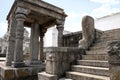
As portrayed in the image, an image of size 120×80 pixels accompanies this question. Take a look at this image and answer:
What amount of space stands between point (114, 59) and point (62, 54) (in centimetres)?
239

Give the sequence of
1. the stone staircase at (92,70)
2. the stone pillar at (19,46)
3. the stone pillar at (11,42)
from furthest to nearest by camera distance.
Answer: the stone pillar at (11,42)
the stone pillar at (19,46)
the stone staircase at (92,70)

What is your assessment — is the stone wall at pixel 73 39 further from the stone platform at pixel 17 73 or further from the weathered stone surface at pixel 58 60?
the stone platform at pixel 17 73

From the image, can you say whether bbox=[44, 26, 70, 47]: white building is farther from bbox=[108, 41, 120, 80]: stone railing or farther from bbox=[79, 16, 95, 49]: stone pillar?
bbox=[108, 41, 120, 80]: stone railing

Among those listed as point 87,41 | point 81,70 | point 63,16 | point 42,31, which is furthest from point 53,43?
point 81,70

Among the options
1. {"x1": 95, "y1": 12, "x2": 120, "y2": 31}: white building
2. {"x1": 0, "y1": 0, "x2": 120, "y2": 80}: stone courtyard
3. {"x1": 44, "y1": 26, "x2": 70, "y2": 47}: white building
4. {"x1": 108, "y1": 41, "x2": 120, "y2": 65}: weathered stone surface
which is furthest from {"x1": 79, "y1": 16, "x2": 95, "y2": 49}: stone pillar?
{"x1": 44, "y1": 26, "x2": 70, "y2": 47}: white building

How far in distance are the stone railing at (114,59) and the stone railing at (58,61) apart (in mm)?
2108

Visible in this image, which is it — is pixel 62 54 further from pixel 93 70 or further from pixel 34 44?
pixel 34 44

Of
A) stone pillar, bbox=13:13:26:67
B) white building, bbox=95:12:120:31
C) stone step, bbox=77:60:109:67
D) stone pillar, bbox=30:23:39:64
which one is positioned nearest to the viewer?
stone step, bbox=77:60:109:67

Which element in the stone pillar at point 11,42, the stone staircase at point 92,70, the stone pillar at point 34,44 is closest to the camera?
the stone staircase at point 92,70

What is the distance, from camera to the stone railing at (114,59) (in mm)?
2588

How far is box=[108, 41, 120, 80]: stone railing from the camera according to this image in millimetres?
2588

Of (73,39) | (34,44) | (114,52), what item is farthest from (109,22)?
(114,52)

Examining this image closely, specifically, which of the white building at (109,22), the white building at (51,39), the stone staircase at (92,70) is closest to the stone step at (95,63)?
the stone staircase at (92,70)

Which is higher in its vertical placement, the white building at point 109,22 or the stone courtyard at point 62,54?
the white building at point 109,22
